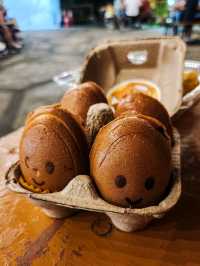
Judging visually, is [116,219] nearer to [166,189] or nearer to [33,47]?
[166,189]

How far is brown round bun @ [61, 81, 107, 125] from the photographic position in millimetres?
628

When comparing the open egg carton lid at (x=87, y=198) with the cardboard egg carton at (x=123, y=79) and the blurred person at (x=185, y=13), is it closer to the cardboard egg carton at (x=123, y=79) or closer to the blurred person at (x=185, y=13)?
the cardboard egg carton at (x=123, y=79)

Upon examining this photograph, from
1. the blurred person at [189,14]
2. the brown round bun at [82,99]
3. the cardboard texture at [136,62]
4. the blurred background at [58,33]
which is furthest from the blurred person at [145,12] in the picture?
the brown round bun at [82,99]

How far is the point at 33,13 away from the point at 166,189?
5.76 meters

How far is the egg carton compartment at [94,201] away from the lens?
44 centimetres

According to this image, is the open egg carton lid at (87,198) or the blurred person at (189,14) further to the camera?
the blurred person at (189,14)

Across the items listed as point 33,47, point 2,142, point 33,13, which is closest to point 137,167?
point 2,142

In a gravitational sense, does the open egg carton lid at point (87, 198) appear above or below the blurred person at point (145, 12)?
above

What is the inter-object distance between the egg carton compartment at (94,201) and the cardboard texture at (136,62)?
57cm

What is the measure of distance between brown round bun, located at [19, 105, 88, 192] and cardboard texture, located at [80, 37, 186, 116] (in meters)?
0.54

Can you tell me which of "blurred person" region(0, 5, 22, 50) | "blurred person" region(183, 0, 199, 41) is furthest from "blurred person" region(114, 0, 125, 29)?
"blurred person" region(0, 5, 22, 50)

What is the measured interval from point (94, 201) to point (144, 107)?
0.21 m

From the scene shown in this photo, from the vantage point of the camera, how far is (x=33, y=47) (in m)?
4.25

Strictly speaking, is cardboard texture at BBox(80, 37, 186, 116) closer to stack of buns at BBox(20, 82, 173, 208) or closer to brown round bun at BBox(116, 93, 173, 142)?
brown round bun at BBox(116, 93, 173, 142)
